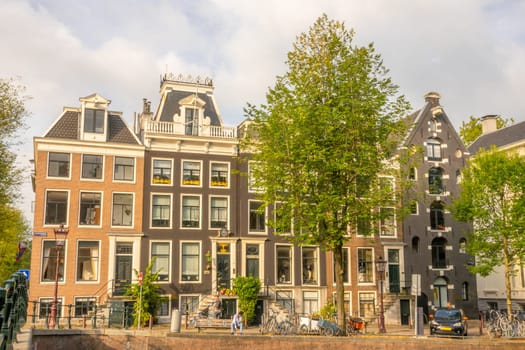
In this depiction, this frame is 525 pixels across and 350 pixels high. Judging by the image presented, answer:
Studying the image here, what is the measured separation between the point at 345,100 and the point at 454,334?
45.4ft

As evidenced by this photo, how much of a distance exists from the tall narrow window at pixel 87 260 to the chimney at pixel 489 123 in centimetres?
3848

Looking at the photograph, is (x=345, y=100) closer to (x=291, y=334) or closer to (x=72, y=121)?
(x=291, y=334)

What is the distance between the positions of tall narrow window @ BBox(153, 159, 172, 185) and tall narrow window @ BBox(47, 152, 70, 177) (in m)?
5.60

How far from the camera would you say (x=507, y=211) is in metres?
32.6

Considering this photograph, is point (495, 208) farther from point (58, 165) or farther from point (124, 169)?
point (58, 165)

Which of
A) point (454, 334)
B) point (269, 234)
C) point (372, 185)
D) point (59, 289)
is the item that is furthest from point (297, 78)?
point (59, 289)

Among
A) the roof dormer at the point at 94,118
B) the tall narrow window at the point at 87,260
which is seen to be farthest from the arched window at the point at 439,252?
the roof dormer at the point at 94,118

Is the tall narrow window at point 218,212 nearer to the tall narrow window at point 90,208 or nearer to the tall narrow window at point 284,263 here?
the tall narrow window at point 284,263

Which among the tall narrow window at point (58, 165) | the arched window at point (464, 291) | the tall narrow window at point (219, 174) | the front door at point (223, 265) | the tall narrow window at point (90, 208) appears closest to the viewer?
the tall narrow window at point (58, 165)

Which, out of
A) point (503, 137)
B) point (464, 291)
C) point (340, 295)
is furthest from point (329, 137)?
point (503, 137)

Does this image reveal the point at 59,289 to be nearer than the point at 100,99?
Yes

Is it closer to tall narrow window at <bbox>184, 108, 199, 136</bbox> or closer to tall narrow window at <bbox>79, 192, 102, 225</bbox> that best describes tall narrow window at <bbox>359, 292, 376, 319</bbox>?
tall narrow window at <bbox>184, 108, 199, 136</bbox>

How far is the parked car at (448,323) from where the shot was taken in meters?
27.8

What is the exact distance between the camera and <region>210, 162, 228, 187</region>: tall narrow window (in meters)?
36.6
